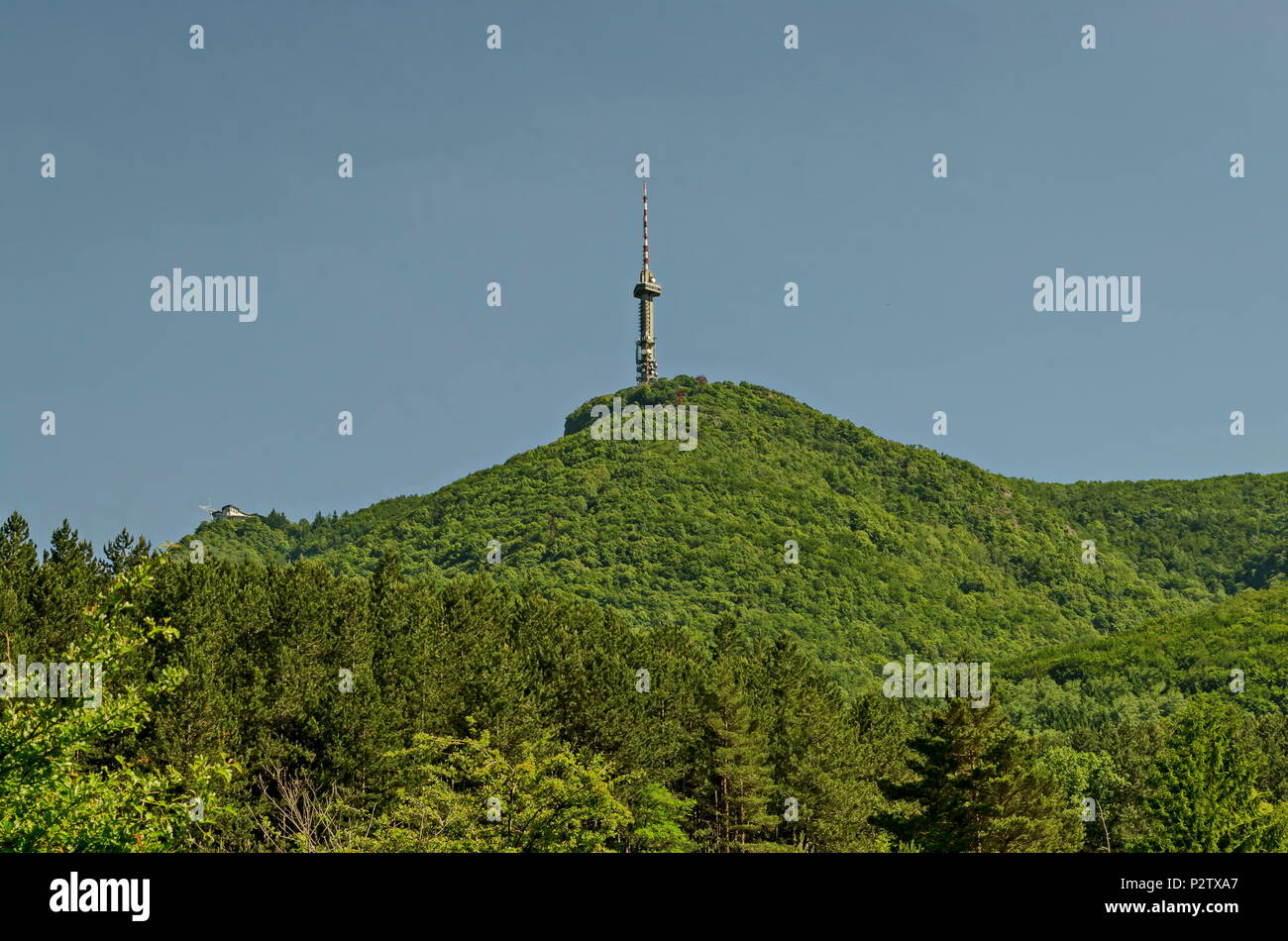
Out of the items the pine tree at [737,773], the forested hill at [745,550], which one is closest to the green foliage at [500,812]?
the pine tree at [737,773]

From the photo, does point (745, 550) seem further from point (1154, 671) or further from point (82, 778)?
point (82, 778)

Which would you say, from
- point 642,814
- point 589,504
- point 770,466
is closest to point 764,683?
point 642,814

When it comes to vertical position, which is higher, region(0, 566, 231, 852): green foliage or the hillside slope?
region(0, 566, 231, 852): green foliage

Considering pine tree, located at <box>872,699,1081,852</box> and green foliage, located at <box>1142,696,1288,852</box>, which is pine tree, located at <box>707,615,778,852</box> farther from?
green foliage, located at <box>1142,696,1288,852</box>

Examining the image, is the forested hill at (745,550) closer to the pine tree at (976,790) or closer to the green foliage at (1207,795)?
the green foliage at (1207,795)

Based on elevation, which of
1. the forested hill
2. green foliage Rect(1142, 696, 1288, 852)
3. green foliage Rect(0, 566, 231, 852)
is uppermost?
the forested hill

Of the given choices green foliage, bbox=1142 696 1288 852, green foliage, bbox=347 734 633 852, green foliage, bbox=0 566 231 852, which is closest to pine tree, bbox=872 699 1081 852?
green foliage, bbox=1142 696 1288 852
